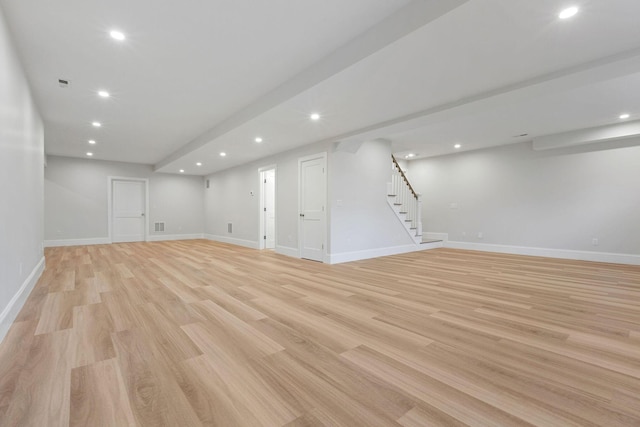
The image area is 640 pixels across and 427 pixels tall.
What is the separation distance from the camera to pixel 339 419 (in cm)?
131

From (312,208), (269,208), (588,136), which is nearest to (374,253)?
(312,208)

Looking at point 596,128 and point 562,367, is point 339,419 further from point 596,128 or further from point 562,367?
point 596,128

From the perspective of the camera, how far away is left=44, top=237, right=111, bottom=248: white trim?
7891 millimetres

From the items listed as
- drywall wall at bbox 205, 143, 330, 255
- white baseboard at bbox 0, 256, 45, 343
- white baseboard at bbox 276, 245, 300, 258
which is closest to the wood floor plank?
white baseboard at bbox 0, 256, 45, 343

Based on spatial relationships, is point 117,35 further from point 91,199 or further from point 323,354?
point 91,199

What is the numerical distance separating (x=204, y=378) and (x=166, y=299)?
184 cm

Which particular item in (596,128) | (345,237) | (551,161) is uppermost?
(596,128)

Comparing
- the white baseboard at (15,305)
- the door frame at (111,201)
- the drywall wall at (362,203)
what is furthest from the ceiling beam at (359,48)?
the door frame at (111,201)

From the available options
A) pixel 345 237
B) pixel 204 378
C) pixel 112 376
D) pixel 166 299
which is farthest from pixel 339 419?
pixel 345 237

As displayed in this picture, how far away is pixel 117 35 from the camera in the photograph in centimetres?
258

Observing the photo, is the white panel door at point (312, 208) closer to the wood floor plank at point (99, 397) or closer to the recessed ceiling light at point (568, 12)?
the recessed ceiling light at point (568, 12)

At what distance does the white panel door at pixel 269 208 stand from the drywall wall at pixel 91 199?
13.7 feet

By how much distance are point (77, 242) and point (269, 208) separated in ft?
19.1

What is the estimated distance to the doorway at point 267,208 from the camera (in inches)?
303
